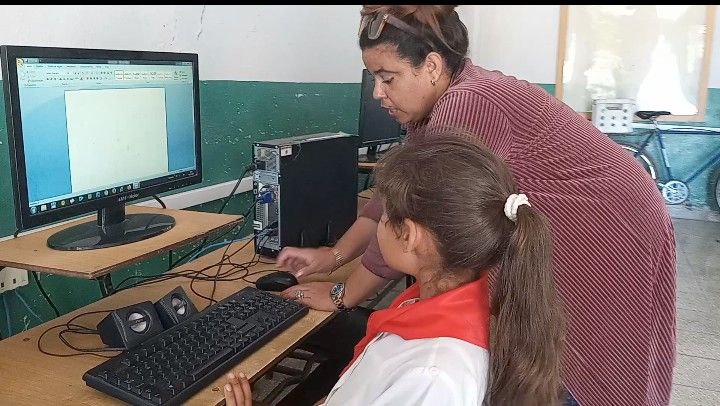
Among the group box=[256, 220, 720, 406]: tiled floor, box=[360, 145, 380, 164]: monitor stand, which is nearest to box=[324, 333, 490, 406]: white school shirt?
box=[256, 220, 720, 406]: tiled floor

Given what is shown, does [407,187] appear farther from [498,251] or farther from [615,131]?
[615,131]

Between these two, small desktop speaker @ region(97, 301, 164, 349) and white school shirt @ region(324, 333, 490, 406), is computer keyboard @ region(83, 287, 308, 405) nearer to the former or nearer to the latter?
small desktop speaker @ region(97, 301, 164, 349)

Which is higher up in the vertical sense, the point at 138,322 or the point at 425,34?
the point at 425,34

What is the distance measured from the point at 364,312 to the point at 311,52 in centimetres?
134

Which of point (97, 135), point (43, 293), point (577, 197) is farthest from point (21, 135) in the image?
point (577, 197)

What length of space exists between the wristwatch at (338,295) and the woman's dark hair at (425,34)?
1.57ft

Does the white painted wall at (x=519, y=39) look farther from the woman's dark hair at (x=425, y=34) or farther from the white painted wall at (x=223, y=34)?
the woman's dark hair at (x=425, y=34)

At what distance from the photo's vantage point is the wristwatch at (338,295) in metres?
1.25

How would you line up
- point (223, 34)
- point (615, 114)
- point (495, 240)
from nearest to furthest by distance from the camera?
point (495, 240), point (223, 34), point (615, 114)

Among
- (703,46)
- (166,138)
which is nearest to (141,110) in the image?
(166,138)

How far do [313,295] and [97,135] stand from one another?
1.76 ft

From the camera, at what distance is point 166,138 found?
1381 mm

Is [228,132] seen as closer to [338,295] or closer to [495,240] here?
[338,295]

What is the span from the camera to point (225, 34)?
205 centimetres
